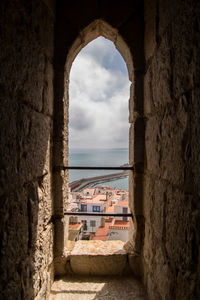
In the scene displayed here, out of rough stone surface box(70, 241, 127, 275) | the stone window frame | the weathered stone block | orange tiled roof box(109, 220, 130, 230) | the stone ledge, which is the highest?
the weathered stone block

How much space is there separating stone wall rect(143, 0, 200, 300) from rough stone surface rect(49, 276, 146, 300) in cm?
19

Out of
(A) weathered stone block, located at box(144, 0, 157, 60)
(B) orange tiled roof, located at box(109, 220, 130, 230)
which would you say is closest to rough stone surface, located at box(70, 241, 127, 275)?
(A) weathered stone block, located at box(144, 0, 157, 60)

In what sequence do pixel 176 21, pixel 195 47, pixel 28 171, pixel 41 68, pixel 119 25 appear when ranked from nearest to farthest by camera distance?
pixel 195 47, pixel 176 21, pixel 28 171, pixel 41 68, pixel 119 25

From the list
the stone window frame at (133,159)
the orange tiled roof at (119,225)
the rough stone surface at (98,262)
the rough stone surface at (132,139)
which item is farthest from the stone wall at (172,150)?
the orange tiled roof at (119,225)

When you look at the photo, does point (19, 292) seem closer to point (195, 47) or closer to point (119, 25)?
point (195, 47)

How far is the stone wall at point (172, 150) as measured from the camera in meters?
1.04

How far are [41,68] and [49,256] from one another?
5.58 ft

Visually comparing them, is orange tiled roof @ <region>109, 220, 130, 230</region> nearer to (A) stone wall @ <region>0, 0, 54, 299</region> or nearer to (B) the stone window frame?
(B) the stone window frame

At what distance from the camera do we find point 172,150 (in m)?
1.32

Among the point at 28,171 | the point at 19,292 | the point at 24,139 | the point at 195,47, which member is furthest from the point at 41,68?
the point at 19,292

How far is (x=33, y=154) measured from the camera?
1.50 metres

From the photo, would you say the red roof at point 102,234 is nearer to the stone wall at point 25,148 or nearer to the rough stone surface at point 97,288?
the rough stone surface at point 97,288

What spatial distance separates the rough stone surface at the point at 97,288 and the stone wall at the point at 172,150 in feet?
0.63

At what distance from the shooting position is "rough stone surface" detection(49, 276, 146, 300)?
6.27 ft
